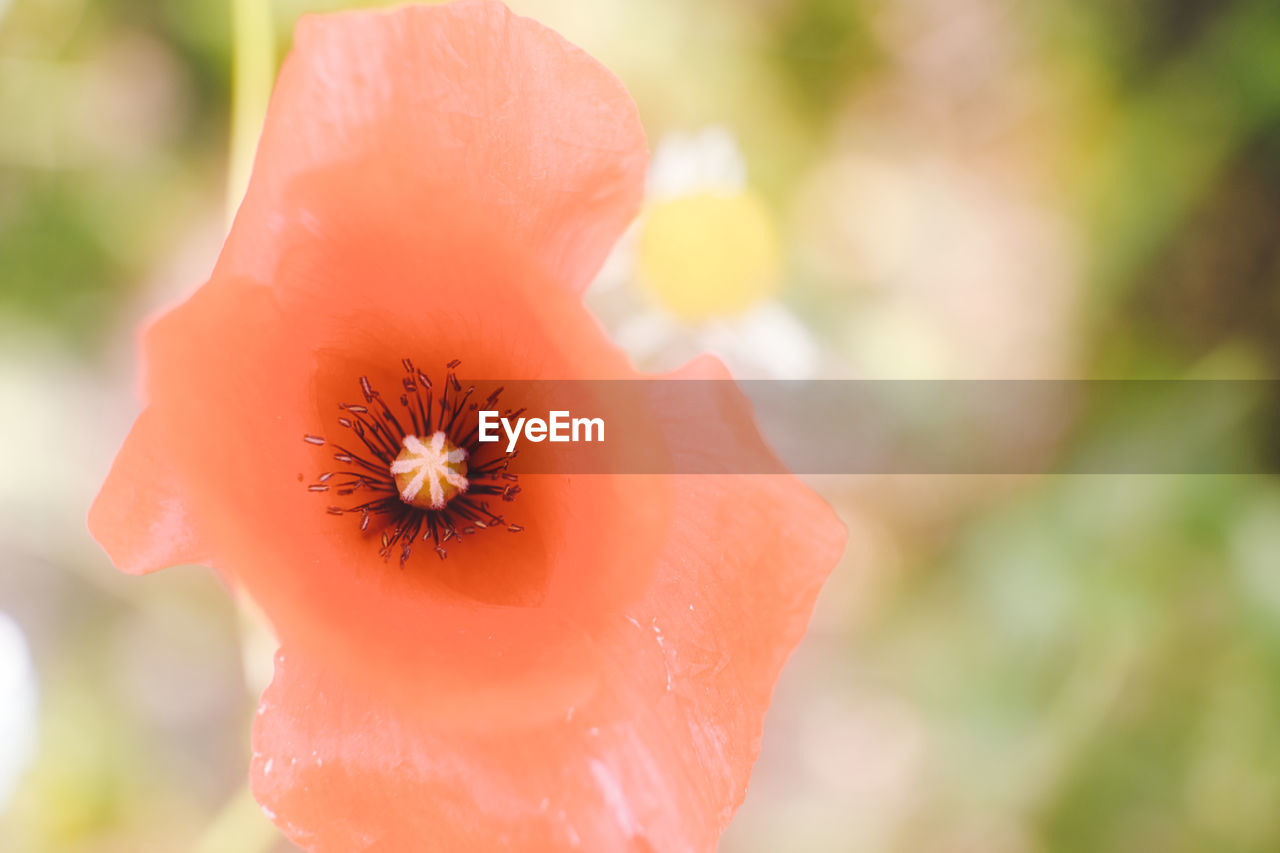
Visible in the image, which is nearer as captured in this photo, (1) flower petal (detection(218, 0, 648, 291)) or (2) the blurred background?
(1) flower petal (detection(218, 0, 648, 291))

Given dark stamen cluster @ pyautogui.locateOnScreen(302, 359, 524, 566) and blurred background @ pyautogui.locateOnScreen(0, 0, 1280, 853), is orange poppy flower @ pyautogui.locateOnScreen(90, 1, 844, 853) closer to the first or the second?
dark stamen cluster @ pyautogui.locateOnScreen(302, 359, 524, 566)

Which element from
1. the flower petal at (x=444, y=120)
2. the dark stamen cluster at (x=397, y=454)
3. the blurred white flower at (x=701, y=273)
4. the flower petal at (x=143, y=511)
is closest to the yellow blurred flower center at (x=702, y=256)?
the blurred white flower at (x=701, y=273)

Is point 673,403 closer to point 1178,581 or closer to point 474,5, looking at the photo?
point 474,5

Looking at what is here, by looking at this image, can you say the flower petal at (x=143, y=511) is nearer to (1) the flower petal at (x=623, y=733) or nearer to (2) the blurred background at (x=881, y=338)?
(1) the flower petal at (x=623, y=733)

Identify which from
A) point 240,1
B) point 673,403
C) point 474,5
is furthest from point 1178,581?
point 240,1

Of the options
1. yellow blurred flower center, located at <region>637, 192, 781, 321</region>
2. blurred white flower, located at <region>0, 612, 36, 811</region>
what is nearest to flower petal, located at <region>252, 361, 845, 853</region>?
yellow blurred flower center, located at <region>637, 192, 781, 321</region>

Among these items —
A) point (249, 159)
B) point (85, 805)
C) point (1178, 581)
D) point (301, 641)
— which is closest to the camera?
point (301, 641)
